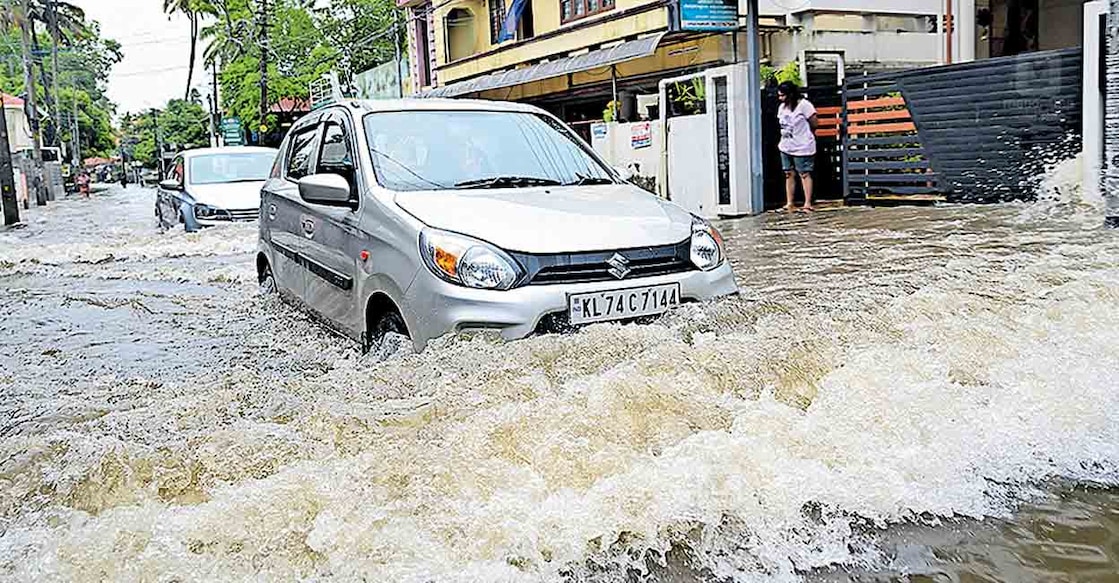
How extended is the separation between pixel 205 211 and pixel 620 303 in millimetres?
9892

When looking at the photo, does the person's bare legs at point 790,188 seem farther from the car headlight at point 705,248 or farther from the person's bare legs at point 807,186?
the car headlight at point 705,248

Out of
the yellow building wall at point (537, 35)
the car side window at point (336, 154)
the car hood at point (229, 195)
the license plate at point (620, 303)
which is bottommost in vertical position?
the license plate at point (620, 303)

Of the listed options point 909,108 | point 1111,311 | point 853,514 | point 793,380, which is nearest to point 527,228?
point 793,380

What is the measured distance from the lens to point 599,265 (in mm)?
4707

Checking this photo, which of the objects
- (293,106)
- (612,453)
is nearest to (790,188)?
(612,453)

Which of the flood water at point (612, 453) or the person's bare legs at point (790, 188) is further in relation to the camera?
the person's bare legs at point (790, 188)

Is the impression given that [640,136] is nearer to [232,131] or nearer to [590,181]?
[590,181]

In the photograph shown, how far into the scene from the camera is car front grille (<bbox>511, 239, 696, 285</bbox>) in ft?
15.1

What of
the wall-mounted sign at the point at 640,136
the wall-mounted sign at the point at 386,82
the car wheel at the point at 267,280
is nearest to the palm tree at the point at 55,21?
the wall-mounted sign at the point at 386,82

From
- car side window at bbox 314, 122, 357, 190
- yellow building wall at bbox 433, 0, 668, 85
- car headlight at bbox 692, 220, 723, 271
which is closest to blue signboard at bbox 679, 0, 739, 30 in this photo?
yellow building wall at bbox 433, 0, 668, 85

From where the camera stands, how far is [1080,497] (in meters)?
3.32

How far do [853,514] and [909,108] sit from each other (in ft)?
34.9

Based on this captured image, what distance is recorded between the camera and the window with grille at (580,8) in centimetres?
2070

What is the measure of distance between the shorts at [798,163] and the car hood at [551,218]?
837 centimetres
